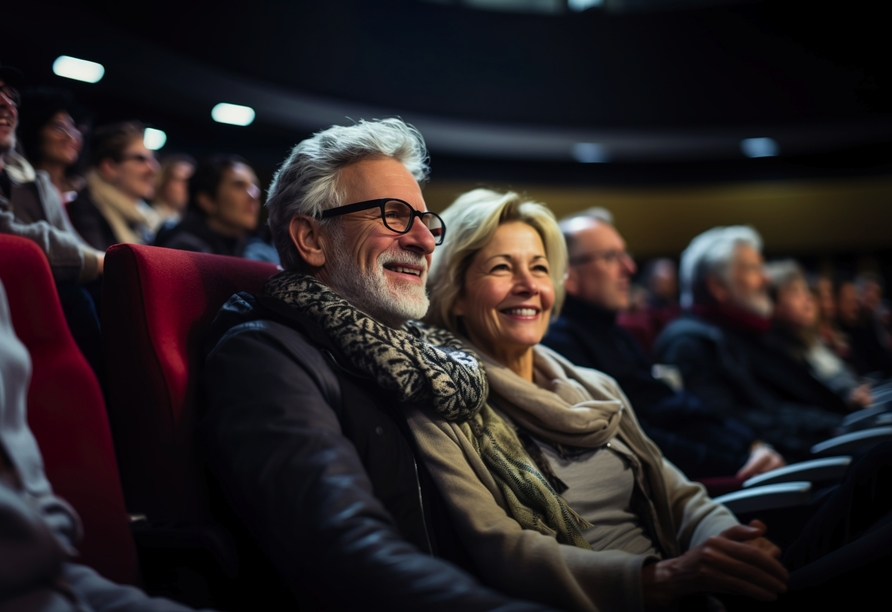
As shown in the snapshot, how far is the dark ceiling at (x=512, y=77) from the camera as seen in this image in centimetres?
479

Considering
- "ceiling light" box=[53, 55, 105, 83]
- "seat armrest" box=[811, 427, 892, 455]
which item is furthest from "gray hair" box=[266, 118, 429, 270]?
"ceiling light" box=[53, 55, 105, 83]

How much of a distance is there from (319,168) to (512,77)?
17.6ft

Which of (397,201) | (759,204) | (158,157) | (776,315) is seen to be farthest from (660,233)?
(397,201)

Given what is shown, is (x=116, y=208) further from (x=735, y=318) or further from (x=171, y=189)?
(x=735, y=318)

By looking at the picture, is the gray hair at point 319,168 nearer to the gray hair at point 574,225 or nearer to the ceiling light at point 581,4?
the gray hair at point 574,225

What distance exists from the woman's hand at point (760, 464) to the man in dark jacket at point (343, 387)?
1120 mm

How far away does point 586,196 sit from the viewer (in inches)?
336

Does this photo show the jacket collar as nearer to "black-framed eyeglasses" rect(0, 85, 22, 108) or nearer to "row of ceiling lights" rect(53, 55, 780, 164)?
"black-framed eyeglasses" rect(0, 85, 22, 108)

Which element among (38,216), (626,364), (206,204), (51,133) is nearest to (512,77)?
(206,204)

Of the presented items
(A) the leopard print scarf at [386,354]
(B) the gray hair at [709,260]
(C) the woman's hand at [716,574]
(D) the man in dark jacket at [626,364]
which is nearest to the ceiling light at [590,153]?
(B) the gray hair at [709,260]

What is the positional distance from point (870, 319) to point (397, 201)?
246 inches

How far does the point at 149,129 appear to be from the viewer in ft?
16.6

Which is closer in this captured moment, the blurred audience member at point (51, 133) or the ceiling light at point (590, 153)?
the blurred audience member at point (51, 133)

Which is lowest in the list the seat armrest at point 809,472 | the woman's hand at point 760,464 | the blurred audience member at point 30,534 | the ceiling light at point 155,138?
the woman's hand at point 760,464
